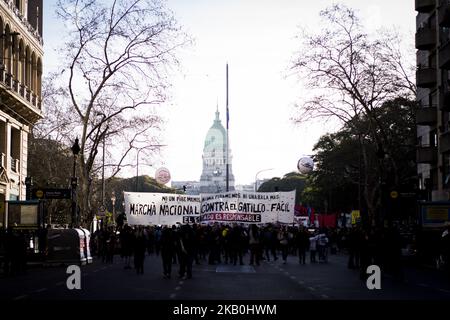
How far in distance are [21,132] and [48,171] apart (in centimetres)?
2335

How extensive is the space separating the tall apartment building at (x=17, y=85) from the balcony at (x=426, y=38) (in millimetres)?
24374

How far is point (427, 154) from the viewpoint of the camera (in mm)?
61094

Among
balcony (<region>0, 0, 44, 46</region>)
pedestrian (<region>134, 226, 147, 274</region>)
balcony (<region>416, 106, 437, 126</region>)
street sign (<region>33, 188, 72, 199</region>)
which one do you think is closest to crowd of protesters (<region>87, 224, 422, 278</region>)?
pedestrian (<region>134, 226, 147, 274</region>)

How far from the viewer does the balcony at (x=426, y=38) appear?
195 feet

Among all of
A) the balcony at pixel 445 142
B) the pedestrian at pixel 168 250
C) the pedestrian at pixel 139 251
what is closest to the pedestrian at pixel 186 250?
the pedestrian at pixel 168 250

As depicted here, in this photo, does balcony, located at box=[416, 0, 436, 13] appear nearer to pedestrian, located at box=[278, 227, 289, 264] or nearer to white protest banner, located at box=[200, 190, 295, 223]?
white protest banner, located at box=[200, 190, 295, 223]

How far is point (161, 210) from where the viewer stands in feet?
156

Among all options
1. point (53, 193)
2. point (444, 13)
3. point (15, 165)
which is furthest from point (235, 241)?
point (444, 13)

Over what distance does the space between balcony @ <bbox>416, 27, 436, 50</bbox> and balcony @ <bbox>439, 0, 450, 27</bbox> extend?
4.08m

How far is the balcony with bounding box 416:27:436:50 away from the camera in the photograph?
195 feet

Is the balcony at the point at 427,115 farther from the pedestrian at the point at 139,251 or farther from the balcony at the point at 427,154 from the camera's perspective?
the pedestrian at the point at 139,251

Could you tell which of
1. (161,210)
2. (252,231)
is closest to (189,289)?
(252,231)

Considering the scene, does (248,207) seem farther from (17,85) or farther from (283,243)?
(17,85)
